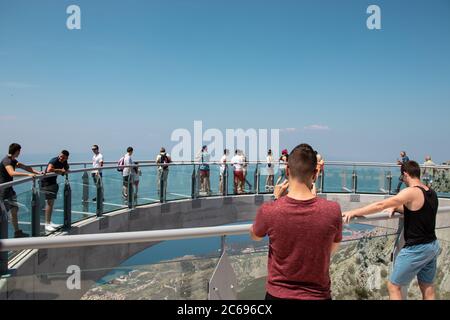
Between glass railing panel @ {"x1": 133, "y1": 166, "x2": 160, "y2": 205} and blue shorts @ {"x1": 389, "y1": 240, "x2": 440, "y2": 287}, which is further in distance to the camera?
glass railing panel @ {"x1": 133, "y1": 166, "x2": 160, "y2": 205}

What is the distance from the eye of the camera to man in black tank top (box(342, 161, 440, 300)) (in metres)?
3.06

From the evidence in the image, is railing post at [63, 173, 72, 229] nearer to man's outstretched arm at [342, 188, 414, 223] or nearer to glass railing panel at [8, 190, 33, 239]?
glass railing panel at [8, 190, 33, 239]

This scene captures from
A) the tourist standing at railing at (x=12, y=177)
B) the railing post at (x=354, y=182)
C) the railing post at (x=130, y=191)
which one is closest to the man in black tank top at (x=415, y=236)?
the tourist standing at railing at (x=12, y=177)

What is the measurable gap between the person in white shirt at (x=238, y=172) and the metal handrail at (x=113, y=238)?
12868mm

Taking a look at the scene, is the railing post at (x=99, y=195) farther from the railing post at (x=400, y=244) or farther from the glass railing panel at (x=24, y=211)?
the railing post at (x=400, y=244)

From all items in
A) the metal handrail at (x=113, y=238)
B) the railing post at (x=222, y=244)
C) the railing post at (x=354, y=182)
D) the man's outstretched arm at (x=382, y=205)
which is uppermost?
the man's outstretched arm at (x=382, y=205)

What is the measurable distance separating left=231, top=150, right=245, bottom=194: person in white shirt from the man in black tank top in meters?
12.3

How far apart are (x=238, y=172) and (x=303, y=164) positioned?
13.7 m

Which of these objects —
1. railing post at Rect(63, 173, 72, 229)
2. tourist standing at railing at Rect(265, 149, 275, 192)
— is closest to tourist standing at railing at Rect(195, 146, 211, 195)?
tourist standing at railing at Rect(265, 149, 275, 192)

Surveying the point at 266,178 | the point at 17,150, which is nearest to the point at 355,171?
the point at 266,178

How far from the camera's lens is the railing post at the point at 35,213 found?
709cm

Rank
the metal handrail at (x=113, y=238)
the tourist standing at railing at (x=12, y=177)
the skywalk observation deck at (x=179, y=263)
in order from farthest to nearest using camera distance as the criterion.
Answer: the tourist standing at railing at (x=12, y=177) < the skywalk observation deck at (x=179, y=263) < the metal handrail at (x=113, y=238)

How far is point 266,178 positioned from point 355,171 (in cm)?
401
